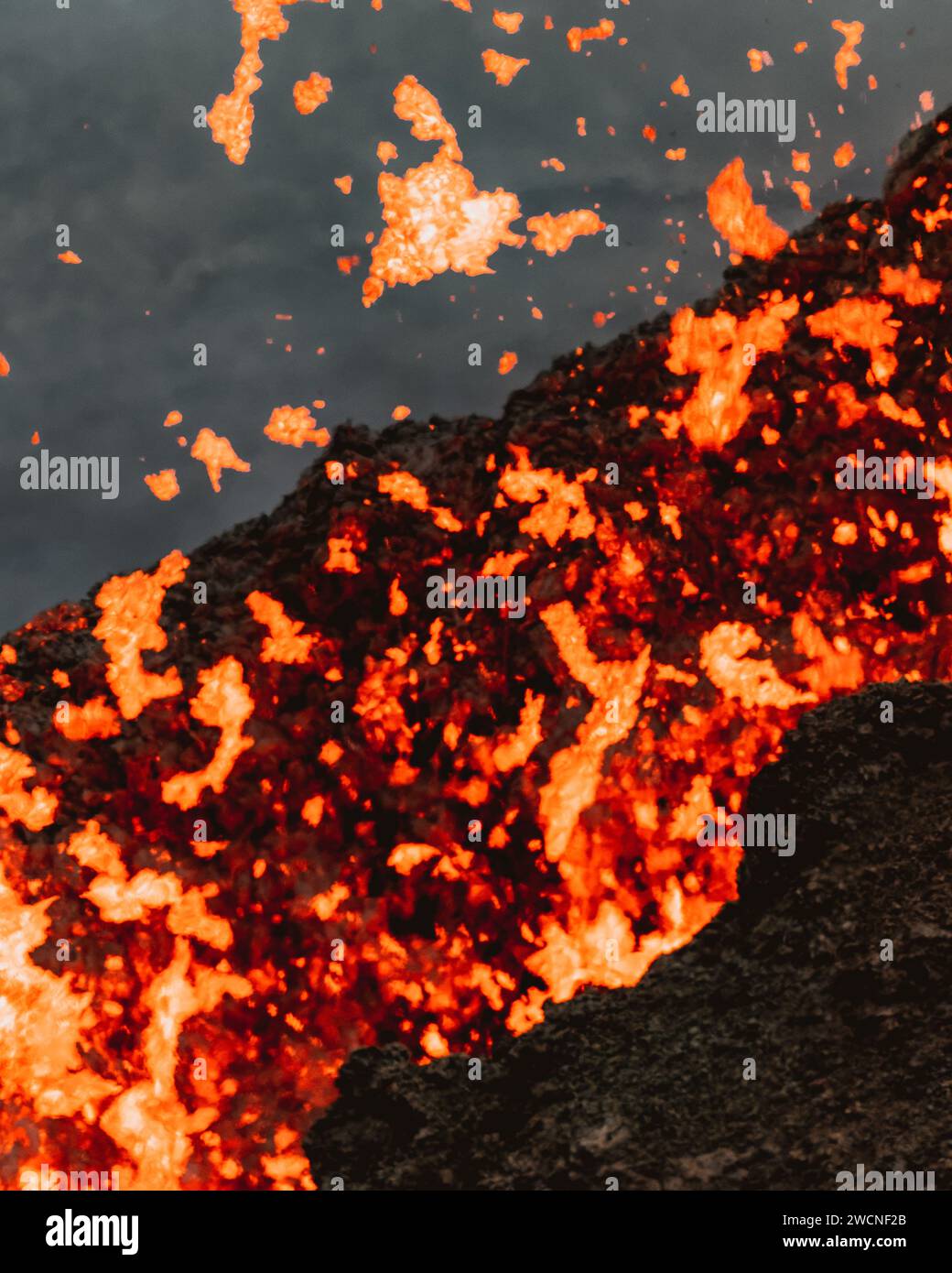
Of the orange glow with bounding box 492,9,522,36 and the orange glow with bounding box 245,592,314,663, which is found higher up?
the orange glow with bounding box 492,9,522,36

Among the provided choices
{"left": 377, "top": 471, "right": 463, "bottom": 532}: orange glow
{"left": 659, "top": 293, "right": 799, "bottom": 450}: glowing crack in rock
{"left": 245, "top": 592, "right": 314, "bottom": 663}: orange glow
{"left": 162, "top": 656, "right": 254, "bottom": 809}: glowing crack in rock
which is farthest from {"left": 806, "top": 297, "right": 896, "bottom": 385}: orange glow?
{"left": 162, "top": 656, "right": 254, "bottom": 809}: glowing crack in rock

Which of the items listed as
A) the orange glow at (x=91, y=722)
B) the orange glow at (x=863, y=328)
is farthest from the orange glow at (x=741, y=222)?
the orange glow at (x=91, y=722)

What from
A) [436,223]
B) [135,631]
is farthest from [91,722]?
[436,223]

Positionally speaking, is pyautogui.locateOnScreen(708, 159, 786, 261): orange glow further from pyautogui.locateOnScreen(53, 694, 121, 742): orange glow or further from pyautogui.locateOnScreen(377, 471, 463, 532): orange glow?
pyautogui.locateOnScreen(53, 694, 121, 742): orange glow

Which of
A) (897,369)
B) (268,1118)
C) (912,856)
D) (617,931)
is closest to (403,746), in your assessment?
(617,931)

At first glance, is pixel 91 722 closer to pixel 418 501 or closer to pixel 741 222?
pixel 418 501

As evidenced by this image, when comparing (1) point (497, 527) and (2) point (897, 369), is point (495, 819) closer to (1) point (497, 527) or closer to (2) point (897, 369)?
(1) point (497, 527)

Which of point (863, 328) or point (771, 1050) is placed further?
point (863, 328)

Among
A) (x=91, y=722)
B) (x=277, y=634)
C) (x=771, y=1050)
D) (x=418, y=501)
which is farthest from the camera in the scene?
(x=418, y=501)
